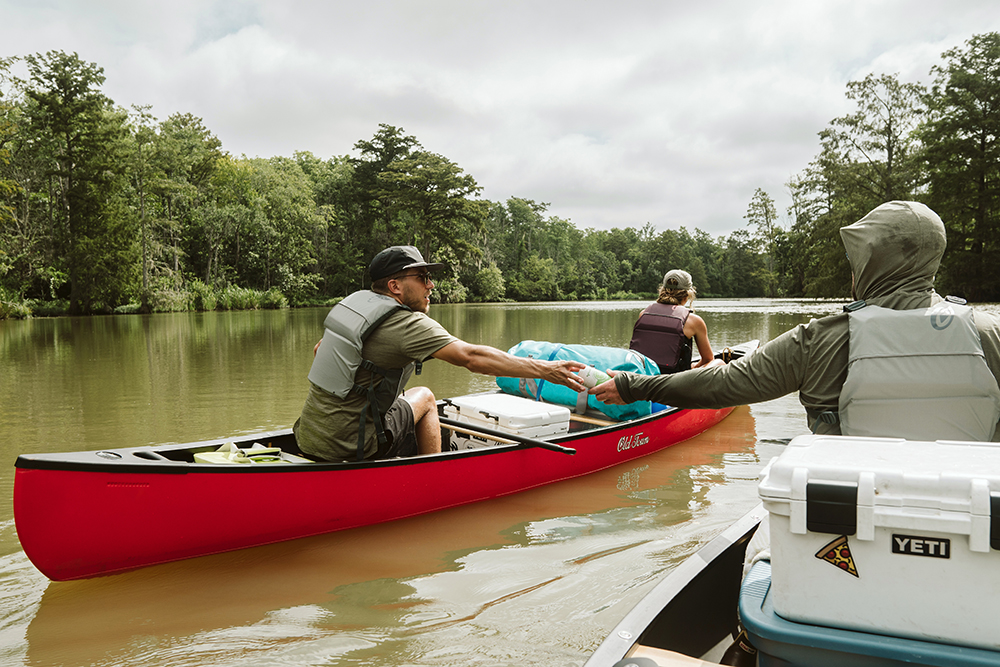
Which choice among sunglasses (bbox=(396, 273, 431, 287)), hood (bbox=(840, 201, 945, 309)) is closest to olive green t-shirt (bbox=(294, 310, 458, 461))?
sunglasses (bbox=(396, 273, 431, 287))

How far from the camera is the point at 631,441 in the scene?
6.49 m

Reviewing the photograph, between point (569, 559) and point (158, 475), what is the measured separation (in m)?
2.56

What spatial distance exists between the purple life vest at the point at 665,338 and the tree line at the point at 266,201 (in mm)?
28516

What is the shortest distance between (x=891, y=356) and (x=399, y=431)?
131 inches

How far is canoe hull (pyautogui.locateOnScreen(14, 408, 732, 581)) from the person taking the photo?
11.0 feet

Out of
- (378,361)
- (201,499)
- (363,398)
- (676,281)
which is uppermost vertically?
(676,281)

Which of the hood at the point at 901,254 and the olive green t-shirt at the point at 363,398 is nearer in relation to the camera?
the hood at the point at 901,254

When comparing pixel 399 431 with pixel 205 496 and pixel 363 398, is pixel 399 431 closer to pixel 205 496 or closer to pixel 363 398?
pixel 363 398

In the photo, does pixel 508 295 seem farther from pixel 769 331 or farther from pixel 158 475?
pixel 158 475

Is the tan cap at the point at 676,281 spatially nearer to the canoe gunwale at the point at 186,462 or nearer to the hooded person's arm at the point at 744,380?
the canoe gunwale at the point at 186,462

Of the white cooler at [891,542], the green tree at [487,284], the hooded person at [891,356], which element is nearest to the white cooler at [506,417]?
the hooded person at [891,356]

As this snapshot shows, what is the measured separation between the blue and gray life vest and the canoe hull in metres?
0.53

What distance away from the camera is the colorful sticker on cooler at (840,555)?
144 cm

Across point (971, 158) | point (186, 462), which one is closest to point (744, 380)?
point (186, 462)
